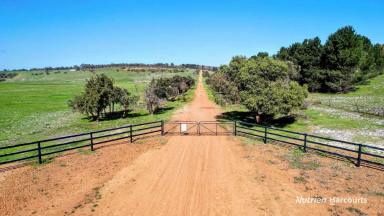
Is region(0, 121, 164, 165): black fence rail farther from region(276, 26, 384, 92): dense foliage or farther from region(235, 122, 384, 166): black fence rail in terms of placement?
region(276, 26, 384, 92): dense foliage

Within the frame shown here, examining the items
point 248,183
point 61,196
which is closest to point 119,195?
point 61,196

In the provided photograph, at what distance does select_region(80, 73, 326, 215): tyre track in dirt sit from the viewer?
10562mm

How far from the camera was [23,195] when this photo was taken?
38.7 feet

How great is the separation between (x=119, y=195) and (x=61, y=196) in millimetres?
2578

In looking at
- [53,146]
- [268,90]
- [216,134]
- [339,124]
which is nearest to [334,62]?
[339,124]

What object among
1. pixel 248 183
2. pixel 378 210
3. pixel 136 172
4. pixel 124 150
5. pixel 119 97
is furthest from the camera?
pixel 119 97

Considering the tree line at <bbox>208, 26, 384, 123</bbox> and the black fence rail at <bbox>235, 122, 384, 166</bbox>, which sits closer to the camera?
the black fence rail at <bbox>235, 122, 384, 166</bbox>

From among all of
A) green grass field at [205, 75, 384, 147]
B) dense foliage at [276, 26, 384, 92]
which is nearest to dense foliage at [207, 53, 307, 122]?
green grass field at [205, 75, 384, 147]

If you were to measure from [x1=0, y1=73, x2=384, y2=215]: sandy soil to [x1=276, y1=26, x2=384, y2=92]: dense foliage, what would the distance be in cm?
4928

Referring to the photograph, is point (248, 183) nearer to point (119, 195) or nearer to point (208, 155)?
point (208, 155)

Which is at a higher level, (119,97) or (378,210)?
(119,97)

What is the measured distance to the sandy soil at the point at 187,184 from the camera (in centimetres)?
1061

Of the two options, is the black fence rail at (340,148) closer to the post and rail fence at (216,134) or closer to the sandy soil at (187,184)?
the post and rail fence at (216,134)

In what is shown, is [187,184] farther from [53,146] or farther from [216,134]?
[216,134]
